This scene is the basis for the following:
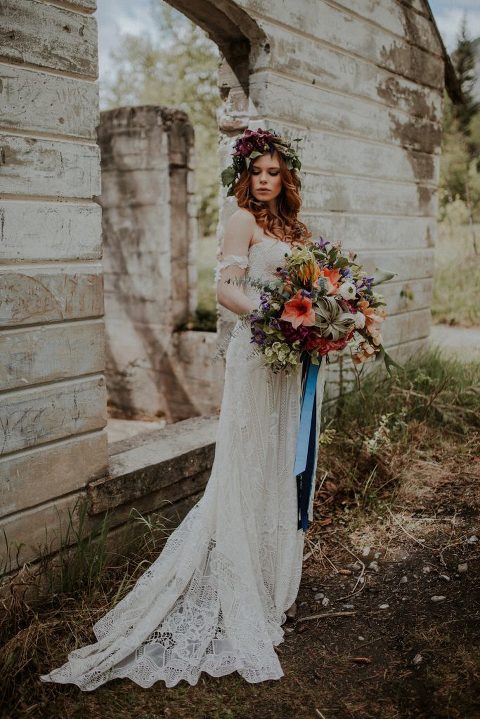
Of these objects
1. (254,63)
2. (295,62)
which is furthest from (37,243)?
(295,62)

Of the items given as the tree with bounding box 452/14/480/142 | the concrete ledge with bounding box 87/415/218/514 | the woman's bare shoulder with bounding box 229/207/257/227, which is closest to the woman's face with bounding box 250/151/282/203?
the woman's bare shoulder with bounding box 229/207/257/227

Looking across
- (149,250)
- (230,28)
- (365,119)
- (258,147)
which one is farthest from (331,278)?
(149,250)

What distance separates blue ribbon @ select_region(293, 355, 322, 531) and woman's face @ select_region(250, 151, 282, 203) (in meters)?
0.84

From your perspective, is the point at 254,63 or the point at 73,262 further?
the point at 254,63

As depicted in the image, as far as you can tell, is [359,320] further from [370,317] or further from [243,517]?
[243,517]

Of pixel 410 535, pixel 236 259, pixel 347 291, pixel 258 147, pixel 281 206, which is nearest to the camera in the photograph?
pixel 347 291

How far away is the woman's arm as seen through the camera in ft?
9.93

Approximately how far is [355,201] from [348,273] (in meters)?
2.54

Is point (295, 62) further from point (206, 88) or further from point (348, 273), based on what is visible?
point (206, 88)

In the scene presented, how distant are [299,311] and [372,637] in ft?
5.56

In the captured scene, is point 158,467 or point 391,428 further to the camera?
point 391,428

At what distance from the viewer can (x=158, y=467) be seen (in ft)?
12.6

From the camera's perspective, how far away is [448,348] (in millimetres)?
7730

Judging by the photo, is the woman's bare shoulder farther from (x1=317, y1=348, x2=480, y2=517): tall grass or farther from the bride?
(x1=317, y1=348, x2=480, y2=517): tall grass
